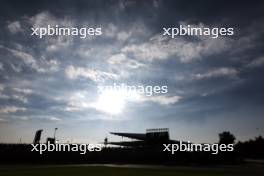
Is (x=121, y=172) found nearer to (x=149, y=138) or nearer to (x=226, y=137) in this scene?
(x=149, y=138)

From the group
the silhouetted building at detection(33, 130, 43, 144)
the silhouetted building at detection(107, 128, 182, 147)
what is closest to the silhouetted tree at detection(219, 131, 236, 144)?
the silhouetted building at detection(107, 128, 182, 147)

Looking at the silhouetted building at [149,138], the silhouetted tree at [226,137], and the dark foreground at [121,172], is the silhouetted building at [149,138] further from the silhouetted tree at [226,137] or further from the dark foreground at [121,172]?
the dark foreground at [121,172]

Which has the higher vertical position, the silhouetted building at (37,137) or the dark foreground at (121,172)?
the silhouetted building at (37,137)

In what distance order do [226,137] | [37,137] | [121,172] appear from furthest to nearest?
[226,137] < [37,137] < [121,172]

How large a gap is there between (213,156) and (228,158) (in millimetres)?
4060

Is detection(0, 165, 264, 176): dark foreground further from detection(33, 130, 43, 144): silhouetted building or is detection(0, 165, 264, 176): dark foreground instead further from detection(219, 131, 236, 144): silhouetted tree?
detection(219, 131, 236, 144): silhouetted tree

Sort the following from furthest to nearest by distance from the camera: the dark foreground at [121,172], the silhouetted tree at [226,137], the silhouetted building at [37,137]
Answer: the silhouetted tree at [226,137]
the silhouetted building at [37,137]
the dark foreground at [121,172]

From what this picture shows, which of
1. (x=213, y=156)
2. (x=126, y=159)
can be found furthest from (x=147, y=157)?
(x=213, y=156)

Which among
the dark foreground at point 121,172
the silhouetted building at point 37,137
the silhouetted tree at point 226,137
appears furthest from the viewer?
the silhouetted tree at point 226,137

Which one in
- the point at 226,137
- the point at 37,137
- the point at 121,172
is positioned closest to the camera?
the point at 121,172

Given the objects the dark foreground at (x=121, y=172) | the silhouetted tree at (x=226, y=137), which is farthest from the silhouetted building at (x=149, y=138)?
the dark foreground at (x=121, y=172)

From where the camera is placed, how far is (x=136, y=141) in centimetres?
9950

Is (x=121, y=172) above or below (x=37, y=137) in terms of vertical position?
below

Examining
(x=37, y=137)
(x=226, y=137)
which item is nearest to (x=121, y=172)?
(x=37, y=137)
